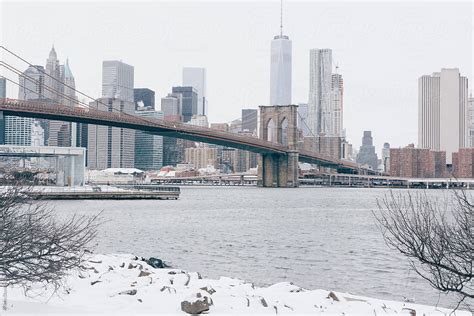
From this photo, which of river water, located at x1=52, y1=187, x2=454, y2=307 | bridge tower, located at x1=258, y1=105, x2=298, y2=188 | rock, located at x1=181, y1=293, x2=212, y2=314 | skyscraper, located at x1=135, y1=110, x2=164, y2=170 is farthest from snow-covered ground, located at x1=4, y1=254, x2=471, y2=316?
skyscraper, located at x1=135, y1=110, x2=164, y2=170

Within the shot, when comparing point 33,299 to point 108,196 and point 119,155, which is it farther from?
point 119,155

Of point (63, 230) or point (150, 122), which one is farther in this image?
point (150, 122)

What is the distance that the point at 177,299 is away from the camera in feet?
29.9

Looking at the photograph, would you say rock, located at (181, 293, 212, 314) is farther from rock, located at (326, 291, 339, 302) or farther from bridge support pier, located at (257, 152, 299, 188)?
bridge support pier, located at (257, 152, 299, 188)

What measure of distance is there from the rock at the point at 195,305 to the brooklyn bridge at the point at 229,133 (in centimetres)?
3225

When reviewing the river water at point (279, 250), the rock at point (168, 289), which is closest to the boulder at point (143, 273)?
the rock at point (168, 289)

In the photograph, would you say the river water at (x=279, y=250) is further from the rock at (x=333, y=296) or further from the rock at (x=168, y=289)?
the rock at (x=168, y=289)

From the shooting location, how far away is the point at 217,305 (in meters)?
8.86

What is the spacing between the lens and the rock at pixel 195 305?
8477mm

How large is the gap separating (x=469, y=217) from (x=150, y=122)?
45.1 m

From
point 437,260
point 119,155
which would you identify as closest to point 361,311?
point 437,260

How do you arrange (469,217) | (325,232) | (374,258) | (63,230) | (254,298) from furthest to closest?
(325,232) < (374,258) < (254,298) < (63,230) < (469,217)

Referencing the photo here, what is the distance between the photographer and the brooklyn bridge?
40906 millimetres

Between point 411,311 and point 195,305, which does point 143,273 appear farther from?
point 411,311
